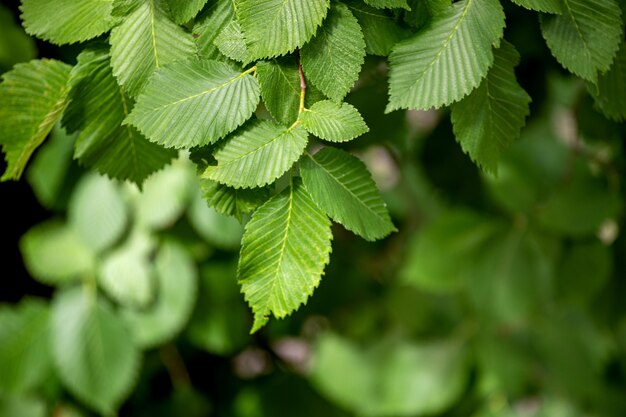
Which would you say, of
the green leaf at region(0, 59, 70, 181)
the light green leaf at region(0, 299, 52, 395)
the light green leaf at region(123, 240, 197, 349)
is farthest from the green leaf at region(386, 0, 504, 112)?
the light green leaf at region(0, 299, 52, 395)

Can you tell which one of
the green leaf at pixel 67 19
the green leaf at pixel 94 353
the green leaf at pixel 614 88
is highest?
the green leaf at pixel 67 19

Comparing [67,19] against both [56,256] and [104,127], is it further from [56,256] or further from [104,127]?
[56,256]

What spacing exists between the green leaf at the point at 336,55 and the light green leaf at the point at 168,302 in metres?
0.63

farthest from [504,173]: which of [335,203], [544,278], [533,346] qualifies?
[335,203]

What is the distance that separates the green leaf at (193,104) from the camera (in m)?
0.42

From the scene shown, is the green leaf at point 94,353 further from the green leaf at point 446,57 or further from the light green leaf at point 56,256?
the green leaf at point 446,57

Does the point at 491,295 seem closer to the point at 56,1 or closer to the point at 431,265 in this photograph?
the point at 431,265

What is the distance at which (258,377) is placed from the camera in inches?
50.3

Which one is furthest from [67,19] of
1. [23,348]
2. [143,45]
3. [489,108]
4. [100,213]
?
[23,348]

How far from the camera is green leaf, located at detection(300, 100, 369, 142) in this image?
1.38ft

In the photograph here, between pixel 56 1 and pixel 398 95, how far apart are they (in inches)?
9.7

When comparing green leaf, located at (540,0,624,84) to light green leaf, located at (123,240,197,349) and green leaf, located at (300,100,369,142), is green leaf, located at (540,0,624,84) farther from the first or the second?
light green leaf, located at (123,240,197,349)

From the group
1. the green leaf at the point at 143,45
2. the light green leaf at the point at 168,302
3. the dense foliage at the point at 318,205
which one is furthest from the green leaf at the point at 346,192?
the light green leaf at the point at 168,302

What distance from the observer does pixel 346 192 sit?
1.43 feet
